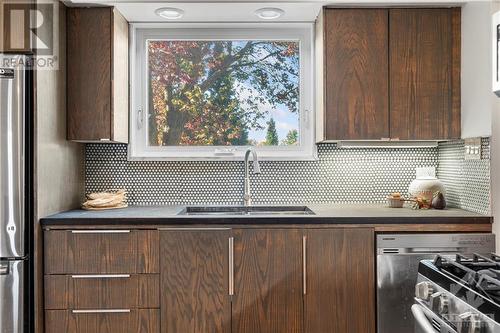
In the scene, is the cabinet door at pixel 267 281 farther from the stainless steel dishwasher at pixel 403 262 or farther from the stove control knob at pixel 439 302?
the stove control knob at pixel 439 302

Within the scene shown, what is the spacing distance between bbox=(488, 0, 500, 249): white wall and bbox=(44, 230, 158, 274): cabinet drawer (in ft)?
5.93

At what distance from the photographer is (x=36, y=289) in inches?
85.7

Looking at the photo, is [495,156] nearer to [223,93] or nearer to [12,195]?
[223,93]

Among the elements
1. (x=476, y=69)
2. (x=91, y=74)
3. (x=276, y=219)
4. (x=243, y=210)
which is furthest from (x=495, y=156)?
(x=91, y=74)

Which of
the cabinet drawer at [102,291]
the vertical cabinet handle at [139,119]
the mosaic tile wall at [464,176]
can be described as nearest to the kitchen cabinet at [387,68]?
the mosaic tile wall at [464,176]

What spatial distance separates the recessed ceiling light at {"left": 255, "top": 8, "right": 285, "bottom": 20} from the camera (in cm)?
261

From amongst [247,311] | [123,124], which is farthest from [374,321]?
[123,124]

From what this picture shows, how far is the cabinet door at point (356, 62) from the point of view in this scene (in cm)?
254

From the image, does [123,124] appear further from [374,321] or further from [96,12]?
[374,321]

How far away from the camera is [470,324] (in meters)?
1.17

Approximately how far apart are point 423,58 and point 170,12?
1.56 m

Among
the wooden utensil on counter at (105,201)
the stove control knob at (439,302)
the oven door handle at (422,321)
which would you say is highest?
the wooden utensil on counter at (105,201)

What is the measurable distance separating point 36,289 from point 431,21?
8.76ft

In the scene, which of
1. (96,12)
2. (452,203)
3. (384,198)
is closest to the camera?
(96,12)
